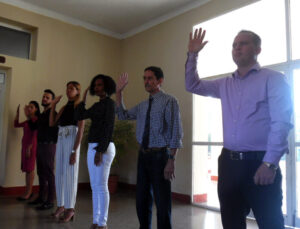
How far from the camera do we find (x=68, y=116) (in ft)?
9.86

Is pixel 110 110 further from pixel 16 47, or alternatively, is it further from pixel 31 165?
pixel 16 47

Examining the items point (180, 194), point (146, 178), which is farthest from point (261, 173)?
point (180, 194)

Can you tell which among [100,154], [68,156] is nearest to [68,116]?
[68,156]

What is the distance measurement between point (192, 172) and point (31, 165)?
247 centimetres

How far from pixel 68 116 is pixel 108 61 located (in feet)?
10.6

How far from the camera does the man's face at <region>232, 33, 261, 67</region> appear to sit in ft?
4.75

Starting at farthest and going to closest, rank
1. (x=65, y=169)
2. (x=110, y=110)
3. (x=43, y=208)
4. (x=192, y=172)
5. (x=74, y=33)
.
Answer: (x=74, y=33)
(x=192, y=172)
(x=43, y=208)
(x=65, y=169)
(x=110, y=110)

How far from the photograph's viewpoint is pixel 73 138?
295cm

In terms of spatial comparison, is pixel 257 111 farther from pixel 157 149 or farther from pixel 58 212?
pixel 58 212

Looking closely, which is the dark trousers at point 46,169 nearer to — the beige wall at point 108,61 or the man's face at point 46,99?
the man's face at point 46,99

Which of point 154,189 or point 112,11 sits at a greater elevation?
point 112,11

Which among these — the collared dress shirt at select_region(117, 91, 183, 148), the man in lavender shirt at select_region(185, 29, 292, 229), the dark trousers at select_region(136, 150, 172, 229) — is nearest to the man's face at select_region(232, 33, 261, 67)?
the man in lavender shirt at select_region(185, 29, 292, 229)

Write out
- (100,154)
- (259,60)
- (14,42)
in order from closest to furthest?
(100,154) → (259,60) → (14,42)

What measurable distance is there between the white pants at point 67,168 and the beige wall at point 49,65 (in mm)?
2084
